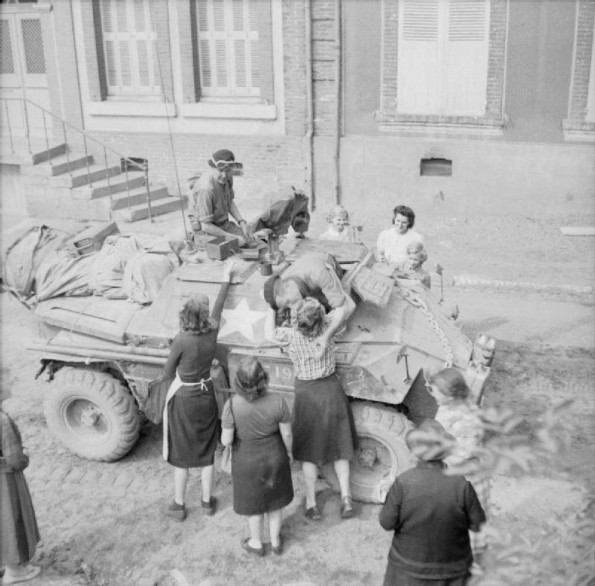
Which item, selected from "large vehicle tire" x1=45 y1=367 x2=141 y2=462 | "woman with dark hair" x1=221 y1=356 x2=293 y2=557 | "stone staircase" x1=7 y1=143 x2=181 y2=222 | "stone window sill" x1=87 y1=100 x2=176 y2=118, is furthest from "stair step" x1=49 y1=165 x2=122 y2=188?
"woman with dark hair" x1=221 y1=356 x2=293 y2=557

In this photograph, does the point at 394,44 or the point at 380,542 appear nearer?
the point at 380,542

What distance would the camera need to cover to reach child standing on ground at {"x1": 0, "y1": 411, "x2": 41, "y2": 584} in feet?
18.3

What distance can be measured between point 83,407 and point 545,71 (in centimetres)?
977

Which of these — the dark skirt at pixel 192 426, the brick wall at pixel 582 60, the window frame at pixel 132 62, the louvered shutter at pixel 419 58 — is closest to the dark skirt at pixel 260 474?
the dark skirt at pixel 192 426

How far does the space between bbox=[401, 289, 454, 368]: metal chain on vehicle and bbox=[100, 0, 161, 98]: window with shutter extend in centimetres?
979

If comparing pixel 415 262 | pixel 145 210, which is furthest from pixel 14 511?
pixel 145 210

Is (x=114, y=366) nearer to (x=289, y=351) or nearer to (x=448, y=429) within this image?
(x=289, y=351)

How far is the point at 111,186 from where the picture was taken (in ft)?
48.5

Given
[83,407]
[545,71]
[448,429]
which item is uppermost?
[545,71]

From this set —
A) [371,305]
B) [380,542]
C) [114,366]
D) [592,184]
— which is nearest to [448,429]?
[380,542]

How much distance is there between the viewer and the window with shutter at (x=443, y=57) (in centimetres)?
1364

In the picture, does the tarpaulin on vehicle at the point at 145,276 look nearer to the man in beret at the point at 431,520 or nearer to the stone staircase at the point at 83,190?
the man in beret at the point at 431,520

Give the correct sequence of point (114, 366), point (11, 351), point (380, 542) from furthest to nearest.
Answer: point (11, 351)
point (114, 366)
point (380, 542)

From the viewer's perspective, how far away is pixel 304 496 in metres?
6.68
